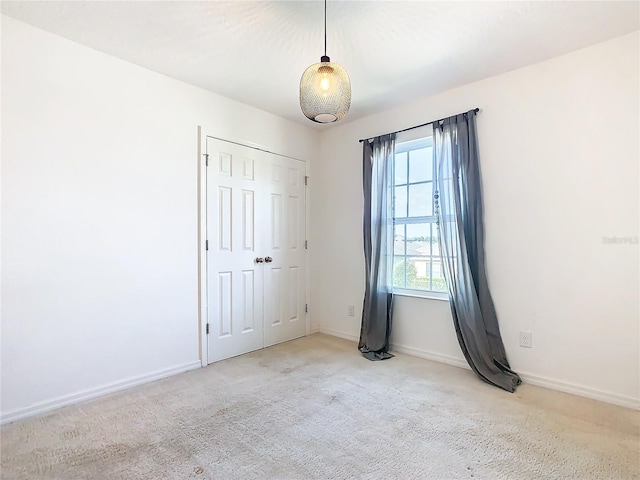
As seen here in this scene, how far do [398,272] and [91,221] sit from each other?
2625 millimetres

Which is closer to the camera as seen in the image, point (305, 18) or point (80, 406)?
point (305, 18)

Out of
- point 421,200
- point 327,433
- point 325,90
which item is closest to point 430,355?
point 421,200

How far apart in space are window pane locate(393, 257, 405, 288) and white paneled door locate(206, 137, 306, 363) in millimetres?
1091

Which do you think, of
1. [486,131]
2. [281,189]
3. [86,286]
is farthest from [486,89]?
[86,286]

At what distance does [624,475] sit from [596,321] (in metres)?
1.06

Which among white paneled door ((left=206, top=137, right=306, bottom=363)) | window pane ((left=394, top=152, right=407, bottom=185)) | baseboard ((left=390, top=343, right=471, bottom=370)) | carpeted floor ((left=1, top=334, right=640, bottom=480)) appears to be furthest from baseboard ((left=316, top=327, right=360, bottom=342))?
window pane ((left=394, top=152, right=407, bottom=185))

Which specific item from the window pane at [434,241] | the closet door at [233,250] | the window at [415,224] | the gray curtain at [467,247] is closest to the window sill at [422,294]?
the window at [415,224]

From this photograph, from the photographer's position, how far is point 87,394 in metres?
2.39

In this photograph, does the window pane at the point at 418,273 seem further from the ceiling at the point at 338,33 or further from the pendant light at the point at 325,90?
the pendant light at the point at 325,90

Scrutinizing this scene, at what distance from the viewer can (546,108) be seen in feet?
8.48

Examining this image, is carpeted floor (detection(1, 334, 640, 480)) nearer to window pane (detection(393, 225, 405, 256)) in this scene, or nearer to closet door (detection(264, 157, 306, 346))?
closet door (detection(264, 157, 306, 346))

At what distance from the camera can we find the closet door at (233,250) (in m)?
3.13

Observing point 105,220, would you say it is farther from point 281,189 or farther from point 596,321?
point 596,321

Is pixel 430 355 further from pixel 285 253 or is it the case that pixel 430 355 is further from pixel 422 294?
pixel 285 253
